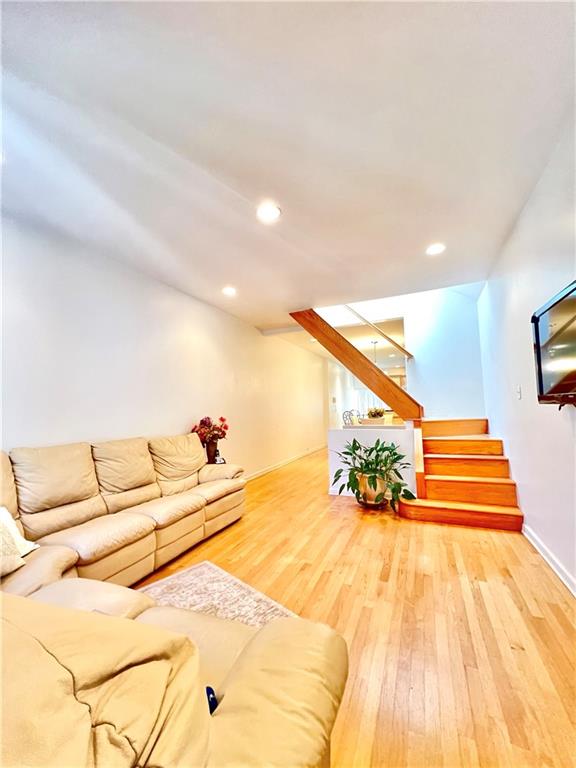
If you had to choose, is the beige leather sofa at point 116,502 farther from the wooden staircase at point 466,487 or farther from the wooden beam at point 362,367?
the wooden beam at point 362,367

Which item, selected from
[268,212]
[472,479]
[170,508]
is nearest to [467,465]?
[472,479]

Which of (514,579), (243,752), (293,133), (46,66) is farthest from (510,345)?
(46,66)

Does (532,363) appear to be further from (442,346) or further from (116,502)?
(116,502)

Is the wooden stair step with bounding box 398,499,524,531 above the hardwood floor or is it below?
above

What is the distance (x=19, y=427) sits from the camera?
225 centimetres

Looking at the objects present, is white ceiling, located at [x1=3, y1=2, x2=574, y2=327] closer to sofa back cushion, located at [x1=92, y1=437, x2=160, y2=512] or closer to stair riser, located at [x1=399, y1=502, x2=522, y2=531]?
sofa back cushion, located at [x1=92, y1=437, x2=160, y2=512]

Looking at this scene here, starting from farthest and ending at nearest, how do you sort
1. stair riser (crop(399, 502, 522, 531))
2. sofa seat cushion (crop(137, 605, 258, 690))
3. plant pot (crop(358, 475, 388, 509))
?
plant pot (crop(358, 475, 388, 509)) < stair riser (crop(399, 502, 522, 531)) < sofa seat cushion (crop(137, 605, 258, 690))

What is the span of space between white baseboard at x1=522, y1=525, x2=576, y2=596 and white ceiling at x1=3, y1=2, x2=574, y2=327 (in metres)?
2.57

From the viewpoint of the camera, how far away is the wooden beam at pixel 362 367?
169 inches

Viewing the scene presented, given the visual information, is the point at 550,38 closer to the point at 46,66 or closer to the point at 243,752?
the point at 46,66

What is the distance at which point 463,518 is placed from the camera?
301 cm

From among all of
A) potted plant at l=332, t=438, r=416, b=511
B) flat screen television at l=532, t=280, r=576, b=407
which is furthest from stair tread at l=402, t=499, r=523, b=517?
flat screen television at l=532, t=280, r=576, b=407

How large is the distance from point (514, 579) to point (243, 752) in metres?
2.33

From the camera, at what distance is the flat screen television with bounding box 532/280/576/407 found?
5.20 ft
